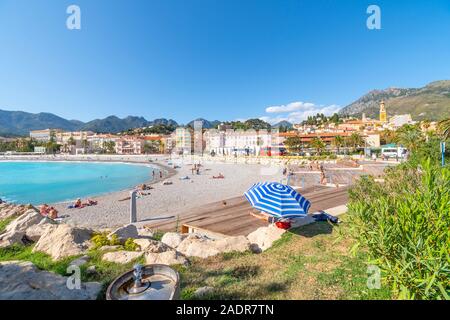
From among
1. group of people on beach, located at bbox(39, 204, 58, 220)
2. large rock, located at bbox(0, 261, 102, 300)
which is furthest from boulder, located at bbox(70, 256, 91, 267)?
group of people on beach, located at bbox(39, 204, 58, 220)

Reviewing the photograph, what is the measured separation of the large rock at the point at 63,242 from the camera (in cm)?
625

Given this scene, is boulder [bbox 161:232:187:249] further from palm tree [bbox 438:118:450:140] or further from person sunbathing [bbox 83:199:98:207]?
palm tree [bbox 438:118:450:140]

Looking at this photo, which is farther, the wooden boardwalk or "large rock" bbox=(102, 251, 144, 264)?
the wooden boardwalk

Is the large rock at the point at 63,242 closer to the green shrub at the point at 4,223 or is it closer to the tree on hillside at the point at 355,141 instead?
the green shrub at the point at 4,223

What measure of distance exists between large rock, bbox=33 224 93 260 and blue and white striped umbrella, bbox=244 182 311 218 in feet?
17.8

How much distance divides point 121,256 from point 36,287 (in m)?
1.90

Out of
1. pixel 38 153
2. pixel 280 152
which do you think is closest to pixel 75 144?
pixel 38 153

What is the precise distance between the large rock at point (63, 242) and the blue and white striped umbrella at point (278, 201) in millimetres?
5433

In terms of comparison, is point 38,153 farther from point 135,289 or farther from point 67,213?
point 135,289

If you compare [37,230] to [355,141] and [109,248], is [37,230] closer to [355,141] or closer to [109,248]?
[109,248]

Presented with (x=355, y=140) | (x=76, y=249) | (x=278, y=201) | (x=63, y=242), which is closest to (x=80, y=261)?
(x=76, y=249)

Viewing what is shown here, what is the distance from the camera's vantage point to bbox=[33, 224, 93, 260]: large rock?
246 inches

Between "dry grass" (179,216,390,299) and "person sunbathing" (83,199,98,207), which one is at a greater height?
"dry grass" (179,216,390,299)

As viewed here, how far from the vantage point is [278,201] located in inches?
306
